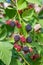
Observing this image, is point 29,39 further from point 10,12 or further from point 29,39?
point 10,12

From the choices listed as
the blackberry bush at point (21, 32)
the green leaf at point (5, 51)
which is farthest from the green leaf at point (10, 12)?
the green leaf at point (5, 51)

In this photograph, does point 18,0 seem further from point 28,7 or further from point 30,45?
point 30,45

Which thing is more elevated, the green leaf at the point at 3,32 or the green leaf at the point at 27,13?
the green leaf at the point at 27,13

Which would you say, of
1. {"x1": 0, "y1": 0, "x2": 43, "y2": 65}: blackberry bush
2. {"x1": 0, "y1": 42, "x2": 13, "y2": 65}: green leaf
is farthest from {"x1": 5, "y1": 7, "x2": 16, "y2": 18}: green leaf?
{"x1": 0, "y1": 42, "x2": 13, "y2": 65}: green leaf

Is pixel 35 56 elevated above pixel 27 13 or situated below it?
below

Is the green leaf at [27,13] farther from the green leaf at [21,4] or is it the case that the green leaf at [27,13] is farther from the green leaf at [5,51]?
the green leaf at [5,51]

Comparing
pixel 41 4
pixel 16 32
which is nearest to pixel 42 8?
pixel 41 4

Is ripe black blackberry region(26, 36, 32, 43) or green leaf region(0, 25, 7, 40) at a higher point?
green leaf region(0, 25, 7, 40)

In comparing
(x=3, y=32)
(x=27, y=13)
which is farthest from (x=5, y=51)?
(x=27, y=13)

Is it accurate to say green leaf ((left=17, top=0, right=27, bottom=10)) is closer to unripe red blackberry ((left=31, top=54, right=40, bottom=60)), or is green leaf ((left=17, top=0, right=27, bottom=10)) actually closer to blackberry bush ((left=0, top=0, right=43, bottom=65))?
blackberry bush ((left=0, top=0, right=43, bottom=65))
